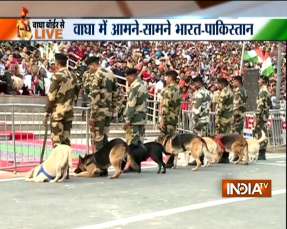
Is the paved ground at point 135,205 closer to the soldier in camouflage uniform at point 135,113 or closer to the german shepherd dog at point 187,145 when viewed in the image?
the soldier in camouflage uniform at point 135,113

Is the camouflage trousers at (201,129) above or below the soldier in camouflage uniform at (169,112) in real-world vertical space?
below

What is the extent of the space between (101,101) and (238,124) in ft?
9.77

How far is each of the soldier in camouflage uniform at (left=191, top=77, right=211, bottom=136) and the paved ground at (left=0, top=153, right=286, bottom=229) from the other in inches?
73.5

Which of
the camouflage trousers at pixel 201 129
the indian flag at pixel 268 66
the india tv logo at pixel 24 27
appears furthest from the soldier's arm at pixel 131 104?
the india tv logo at pixel 24 27

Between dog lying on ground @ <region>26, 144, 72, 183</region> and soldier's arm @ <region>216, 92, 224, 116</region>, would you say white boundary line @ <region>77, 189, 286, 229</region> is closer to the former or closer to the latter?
dog lying on ground @ <region>26, 144, 72, 183</region>

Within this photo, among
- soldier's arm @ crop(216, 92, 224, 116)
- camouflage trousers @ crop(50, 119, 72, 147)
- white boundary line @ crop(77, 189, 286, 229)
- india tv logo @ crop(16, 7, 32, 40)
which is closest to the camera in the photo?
india tv logo @ crop(16, 7, 32, 40)

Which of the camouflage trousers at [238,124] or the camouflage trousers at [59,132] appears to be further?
the camouflage trousers at [238,124]

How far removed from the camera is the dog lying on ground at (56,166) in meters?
6.70

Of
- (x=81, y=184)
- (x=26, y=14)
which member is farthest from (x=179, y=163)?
(x=26, y=14)

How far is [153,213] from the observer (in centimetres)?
509

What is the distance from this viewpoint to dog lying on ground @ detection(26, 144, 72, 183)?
22.0ft

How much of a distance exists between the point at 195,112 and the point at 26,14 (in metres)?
6.60

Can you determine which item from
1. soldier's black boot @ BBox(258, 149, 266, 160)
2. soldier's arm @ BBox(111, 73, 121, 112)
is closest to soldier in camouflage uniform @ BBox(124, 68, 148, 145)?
soldier's arm @ BBox(111, 73, 121, 112)

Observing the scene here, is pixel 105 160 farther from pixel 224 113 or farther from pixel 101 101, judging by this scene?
pixel 224 113
